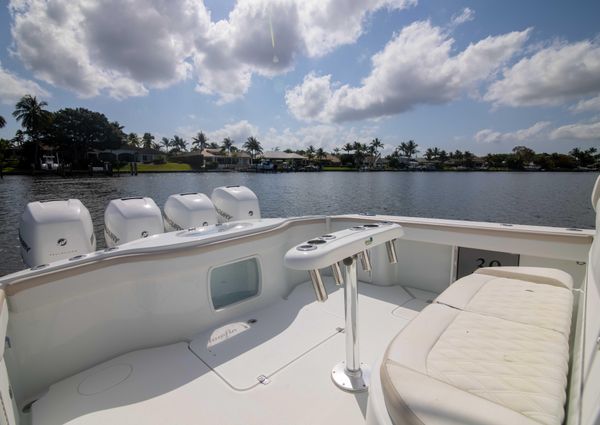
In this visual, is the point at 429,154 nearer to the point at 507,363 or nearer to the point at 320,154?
the point at 320,154

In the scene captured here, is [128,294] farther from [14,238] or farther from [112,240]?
[14,238]

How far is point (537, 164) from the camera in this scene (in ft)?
173

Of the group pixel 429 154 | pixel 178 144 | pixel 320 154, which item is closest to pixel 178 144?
pixel 178 144

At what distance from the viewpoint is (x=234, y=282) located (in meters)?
2.24

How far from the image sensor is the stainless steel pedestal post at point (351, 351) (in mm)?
1238

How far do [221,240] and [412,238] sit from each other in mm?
1471

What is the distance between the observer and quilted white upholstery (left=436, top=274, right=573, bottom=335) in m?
1.09

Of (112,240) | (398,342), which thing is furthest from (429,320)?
(112,240)

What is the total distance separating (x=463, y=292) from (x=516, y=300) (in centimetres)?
20

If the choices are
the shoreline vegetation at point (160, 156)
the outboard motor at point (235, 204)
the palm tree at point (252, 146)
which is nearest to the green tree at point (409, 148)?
the shoreline vegetation at point (160, 156)

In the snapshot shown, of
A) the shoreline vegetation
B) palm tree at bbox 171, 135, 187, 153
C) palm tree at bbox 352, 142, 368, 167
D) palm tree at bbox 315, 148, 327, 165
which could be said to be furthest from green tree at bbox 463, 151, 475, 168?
palm tree at bbox 171, 135, 187, 153

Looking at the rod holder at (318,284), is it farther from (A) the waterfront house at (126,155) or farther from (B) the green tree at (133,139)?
(B) the green tree at (133,139)

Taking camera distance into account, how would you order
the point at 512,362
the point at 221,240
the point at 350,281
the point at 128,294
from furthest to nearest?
the point at 221,240
the point at 128,294
the point at 350,281
the point at 512,362

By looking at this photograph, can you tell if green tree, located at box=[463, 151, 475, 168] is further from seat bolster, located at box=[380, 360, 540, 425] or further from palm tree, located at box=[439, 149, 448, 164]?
seat bolster, located at box=[380, 360, 540, 425]
